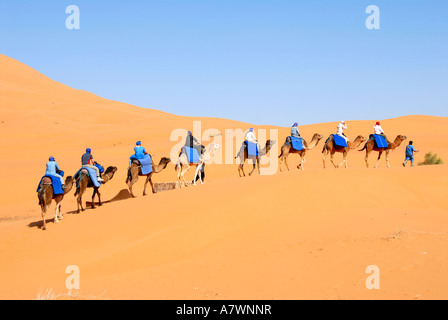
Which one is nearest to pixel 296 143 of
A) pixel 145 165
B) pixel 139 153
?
pixel 145 165

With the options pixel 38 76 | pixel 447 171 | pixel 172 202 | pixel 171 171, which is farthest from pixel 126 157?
pixel 38 76

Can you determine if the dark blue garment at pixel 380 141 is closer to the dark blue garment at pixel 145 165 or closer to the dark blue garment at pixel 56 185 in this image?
the dark blue garment at pixel 145 165

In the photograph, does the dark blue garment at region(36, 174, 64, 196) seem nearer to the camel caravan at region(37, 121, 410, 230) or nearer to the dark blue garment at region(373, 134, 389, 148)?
the camel caravan at region(37, 121, 410, 230)

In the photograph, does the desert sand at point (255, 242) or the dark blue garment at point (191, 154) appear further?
the dark blue garment at point (191, 154)

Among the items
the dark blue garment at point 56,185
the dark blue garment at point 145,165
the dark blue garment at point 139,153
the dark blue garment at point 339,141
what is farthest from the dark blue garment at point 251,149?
the dark blue garment at point 56,185

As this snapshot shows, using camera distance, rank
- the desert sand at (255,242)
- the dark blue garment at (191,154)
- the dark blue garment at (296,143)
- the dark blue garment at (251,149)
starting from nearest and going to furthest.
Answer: the desert sand at (255,242) < the dark blue garment at (191,154) < the dark blue garment at (251,149) < the dark blue garment at (296,143)

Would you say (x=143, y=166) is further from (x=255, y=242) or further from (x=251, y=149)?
(x=255, y=242)

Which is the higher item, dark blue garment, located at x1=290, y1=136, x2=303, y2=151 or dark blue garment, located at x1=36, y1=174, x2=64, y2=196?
dark blue garment, located at x1=290, y1=136, x2=303, y2=151

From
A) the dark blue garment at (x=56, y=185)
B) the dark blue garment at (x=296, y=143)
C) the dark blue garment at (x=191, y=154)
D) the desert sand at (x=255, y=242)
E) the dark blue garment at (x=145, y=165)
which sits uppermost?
the dark blue garment at (x=296, y=143)

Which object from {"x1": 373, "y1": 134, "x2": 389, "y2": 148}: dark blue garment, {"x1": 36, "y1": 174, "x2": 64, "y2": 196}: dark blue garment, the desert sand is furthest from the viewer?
{"x1": 373, "y1": 134, "x2": 389, "y2": 148}: dark blue garment

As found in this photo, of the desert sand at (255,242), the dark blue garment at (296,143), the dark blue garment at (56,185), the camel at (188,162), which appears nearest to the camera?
the desert sand at (255,242)

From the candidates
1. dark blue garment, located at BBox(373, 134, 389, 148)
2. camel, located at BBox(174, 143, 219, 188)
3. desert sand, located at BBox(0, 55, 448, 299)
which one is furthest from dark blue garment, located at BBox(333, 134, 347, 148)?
camel, located at BBox(174, 143, 219, 188)

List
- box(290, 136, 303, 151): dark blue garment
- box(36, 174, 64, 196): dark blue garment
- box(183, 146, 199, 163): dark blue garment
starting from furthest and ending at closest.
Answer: box(290, 136, 303, 151): dark blue garment < box(183, 146, 199, 163): dark blue garment < box(36, 174, 64, 196): dark blue garment
